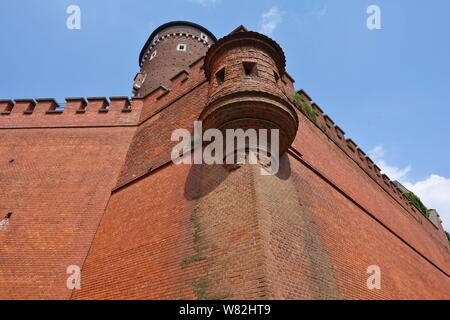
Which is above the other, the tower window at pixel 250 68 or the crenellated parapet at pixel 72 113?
the crenellated parapet at pixel 72 113

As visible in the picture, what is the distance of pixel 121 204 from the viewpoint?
26.5ft

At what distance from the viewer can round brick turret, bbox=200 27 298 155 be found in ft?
20.7

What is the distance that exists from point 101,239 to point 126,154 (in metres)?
2.79

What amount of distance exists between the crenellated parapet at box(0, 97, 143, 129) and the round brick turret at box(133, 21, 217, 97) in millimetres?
3119

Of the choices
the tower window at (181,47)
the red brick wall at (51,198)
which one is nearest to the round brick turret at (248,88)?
the red brick wall at (51,198)

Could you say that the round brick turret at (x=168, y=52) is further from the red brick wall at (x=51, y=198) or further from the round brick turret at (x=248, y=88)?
the round brick turret at (x=248, y=88)

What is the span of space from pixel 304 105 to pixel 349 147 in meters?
3.47

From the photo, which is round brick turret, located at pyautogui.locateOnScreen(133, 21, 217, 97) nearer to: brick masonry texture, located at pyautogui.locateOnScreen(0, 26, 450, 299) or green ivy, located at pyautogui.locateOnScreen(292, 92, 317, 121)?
brick masonry texture, located at pyautogui.locateOnScreen(0, 26, 450, 299)

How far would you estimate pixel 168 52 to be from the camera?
15742 millimetres

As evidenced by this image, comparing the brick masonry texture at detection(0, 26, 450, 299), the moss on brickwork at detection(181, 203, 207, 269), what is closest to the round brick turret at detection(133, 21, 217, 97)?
the brick masonry texture at detection(0, 26, 450, 299)

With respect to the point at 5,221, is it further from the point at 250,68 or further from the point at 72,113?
the point at 250,68

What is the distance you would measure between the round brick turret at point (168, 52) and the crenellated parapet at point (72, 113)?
3119 millimetres

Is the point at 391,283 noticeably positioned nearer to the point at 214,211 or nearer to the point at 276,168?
the point at 276,168

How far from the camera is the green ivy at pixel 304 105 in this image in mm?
9953
